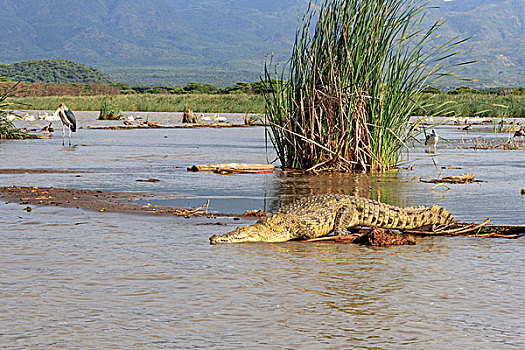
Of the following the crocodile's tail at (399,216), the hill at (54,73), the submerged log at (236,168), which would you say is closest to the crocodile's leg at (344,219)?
the crocodile's tail at (399,216)

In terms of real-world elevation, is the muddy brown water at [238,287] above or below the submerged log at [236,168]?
below

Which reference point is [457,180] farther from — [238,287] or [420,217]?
[238,287]

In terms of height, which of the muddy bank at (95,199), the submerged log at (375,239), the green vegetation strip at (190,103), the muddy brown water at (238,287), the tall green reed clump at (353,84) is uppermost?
the green vegetation strip at (190,103)

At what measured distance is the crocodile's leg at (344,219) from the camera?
22.6 feet

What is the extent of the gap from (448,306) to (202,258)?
6.79 ft

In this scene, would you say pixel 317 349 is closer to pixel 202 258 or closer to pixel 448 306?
pixel 448 306

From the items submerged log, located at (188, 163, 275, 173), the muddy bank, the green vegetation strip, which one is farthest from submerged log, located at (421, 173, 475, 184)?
the green vegetation strip

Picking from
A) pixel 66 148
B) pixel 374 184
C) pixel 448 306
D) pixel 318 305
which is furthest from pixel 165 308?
pixel 66 148

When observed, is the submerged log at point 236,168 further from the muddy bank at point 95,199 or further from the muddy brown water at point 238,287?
the muddy brown water at point 238,287

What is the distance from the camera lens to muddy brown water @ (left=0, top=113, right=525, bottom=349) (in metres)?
3.95

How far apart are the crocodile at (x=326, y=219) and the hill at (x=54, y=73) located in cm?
17361

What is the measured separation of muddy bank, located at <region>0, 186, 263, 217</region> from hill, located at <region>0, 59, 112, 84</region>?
170 meters

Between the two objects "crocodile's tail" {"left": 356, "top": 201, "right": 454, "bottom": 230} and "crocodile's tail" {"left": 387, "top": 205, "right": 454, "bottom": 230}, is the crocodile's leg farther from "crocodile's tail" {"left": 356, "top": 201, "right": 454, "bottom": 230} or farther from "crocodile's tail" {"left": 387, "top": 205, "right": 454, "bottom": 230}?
"crocodile's tail" {"left": 387, "top": 205, "right": 454, "bottom": 230}

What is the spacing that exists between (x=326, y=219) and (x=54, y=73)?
611ft
